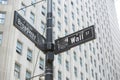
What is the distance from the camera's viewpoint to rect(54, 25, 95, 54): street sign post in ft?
33.1

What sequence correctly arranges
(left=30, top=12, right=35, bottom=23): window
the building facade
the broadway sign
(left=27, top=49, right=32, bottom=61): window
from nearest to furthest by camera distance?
1. the broadway sign
2. the building facade
3. (left=27, top=49, right=32, bottom=61): window
4. (left=30, top=12, right=35, bottom=23): window

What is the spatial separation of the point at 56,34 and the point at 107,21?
135 ft

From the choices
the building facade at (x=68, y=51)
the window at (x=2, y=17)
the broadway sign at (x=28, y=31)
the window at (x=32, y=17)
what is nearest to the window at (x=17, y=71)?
the building facade at (x=68, y=51)

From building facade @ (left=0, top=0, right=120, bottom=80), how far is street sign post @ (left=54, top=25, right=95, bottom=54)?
2656mm

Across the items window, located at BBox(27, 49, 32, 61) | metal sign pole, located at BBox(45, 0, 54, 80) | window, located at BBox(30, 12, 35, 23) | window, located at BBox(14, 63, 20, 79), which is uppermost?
window, located at BBox(30, 12, 35, 23)

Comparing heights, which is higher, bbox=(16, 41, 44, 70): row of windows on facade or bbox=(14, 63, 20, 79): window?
bbox=(16, 41, 44, 70): row of windows on facade

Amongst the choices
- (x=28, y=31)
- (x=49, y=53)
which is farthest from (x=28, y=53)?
(x=49, y=53)

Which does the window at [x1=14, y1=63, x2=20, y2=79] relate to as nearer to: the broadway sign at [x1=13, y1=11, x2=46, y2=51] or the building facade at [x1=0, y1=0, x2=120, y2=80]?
the building facade at [x1=0, y1=0, x2=120, y2=80]

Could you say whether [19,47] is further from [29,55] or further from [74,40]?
[74,40]

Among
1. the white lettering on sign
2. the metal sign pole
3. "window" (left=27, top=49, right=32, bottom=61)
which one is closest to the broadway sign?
the metal sign pole

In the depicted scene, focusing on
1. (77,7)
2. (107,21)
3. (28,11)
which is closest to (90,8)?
(77,7)

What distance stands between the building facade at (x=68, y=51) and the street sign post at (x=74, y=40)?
2656 mm

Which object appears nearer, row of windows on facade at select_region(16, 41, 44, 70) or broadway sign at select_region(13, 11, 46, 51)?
broadway sign at select_region(13, 11, 46, 51)

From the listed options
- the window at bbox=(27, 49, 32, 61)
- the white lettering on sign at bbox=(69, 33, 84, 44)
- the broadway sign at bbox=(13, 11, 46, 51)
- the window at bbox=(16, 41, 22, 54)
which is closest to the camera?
the broadway sign at bbox=(13, 11, 46, 51)
